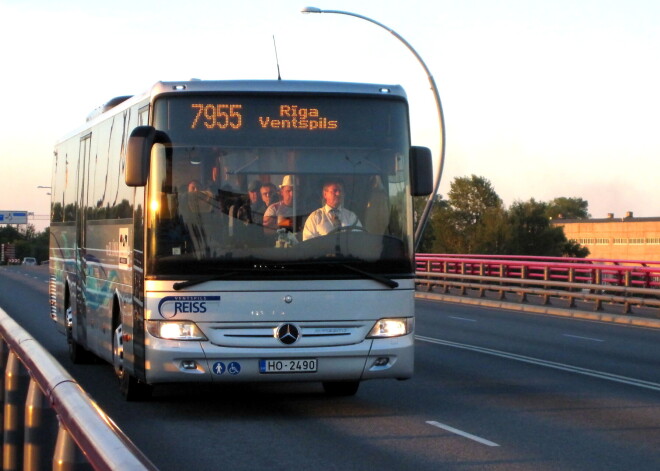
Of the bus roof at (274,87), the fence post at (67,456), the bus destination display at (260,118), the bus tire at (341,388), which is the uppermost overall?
the bus roof at (274,87)

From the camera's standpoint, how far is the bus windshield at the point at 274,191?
10.2m

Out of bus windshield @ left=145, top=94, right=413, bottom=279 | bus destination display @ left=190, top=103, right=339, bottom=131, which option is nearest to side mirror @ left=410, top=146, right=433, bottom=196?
bus windshield @ left=145, top=94, right=413, bottom=279

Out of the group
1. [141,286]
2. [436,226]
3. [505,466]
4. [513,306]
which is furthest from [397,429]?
[436,226]

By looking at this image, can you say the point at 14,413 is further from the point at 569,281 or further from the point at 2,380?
the point at 569,281

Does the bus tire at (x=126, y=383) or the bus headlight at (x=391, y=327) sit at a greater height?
the bus headlight at (x=391, y=327)

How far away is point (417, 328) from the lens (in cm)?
2244

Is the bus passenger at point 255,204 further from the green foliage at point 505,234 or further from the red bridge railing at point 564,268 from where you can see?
the green foliage at point 505,234

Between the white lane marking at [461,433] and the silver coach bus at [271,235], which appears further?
the silver coach bus at [271,235]

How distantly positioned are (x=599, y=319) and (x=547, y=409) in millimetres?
16092

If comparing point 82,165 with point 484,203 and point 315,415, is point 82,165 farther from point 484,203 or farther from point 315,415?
point 484,203

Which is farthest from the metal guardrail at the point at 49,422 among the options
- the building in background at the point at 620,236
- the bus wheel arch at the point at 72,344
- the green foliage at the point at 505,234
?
the building in background at the point at 620,236

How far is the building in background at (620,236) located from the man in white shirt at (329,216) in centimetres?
12256

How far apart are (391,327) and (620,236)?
13287 cm

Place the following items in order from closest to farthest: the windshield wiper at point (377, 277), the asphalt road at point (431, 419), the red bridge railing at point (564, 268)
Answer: the asphalt road at point (431, 419) < the windshield wiper at point (377, 277) < the red bridge railing at point (564, 268)
